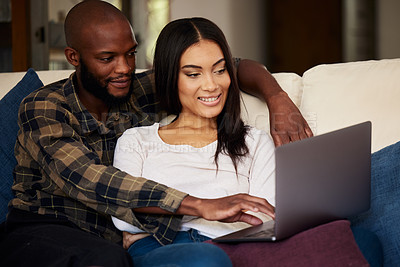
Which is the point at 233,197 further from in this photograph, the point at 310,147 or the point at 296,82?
the point at 296,82

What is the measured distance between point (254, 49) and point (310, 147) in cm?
397

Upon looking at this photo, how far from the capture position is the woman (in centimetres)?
156

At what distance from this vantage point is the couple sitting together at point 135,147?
56.2 inches

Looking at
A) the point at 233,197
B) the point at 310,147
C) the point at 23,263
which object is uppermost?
the point at 310,147

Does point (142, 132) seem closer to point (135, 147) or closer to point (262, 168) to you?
point (135, 147)

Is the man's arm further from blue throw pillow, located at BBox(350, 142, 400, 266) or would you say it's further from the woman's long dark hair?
blue throw pillow, located at BBox(350, 142, 400, 266)

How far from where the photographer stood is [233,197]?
1309mm

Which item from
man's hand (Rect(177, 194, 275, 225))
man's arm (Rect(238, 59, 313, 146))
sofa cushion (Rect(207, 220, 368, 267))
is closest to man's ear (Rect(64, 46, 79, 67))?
man's arm (Rect(238, 59, 313, 146))

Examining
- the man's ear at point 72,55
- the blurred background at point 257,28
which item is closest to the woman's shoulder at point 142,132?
the man's ear at point 72,55

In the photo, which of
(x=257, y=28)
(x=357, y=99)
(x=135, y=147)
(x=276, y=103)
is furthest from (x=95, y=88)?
(x=257, y=28)

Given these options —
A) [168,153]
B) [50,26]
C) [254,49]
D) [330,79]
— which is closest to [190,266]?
[168,153]

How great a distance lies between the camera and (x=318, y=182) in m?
1.17

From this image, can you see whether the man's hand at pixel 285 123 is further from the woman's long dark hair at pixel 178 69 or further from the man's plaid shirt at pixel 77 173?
the man's plaid shirt at pixel 77 173

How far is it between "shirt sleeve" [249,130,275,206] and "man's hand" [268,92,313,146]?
36mm
